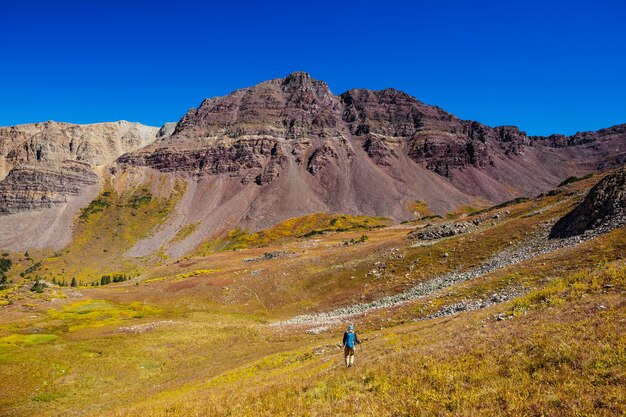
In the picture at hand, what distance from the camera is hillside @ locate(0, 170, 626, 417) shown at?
13.4 meters

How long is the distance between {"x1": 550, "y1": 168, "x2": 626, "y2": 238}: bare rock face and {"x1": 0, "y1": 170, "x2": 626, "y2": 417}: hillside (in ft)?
1.35

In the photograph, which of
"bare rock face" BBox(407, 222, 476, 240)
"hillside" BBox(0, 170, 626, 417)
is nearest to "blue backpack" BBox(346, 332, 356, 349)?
"hillside" BBox(0, 170, 626, 417)

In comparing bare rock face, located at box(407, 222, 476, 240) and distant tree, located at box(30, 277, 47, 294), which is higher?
bare rock face, located at box(407, 222, 476, 240)

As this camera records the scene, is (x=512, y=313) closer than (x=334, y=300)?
Yes

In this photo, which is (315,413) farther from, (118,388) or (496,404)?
(118,388)

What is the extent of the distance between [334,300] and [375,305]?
428 inches

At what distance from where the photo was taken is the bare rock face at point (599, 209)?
145ft

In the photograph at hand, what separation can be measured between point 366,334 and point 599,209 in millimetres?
33487

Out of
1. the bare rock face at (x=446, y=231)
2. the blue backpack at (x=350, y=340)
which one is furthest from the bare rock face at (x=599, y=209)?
the blue backpack at (x=350, y=340)

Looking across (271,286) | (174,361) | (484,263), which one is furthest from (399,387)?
(271,286)

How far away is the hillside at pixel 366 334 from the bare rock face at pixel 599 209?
0.41 metres

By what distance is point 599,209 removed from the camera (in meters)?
46.5

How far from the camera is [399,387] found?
14922 millimetres

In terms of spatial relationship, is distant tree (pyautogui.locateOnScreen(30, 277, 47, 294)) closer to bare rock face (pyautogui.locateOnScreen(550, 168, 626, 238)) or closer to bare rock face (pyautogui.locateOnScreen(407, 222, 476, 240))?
bare rock face (pyautogui.locateOnScreen(407, 222, 476, 240))
